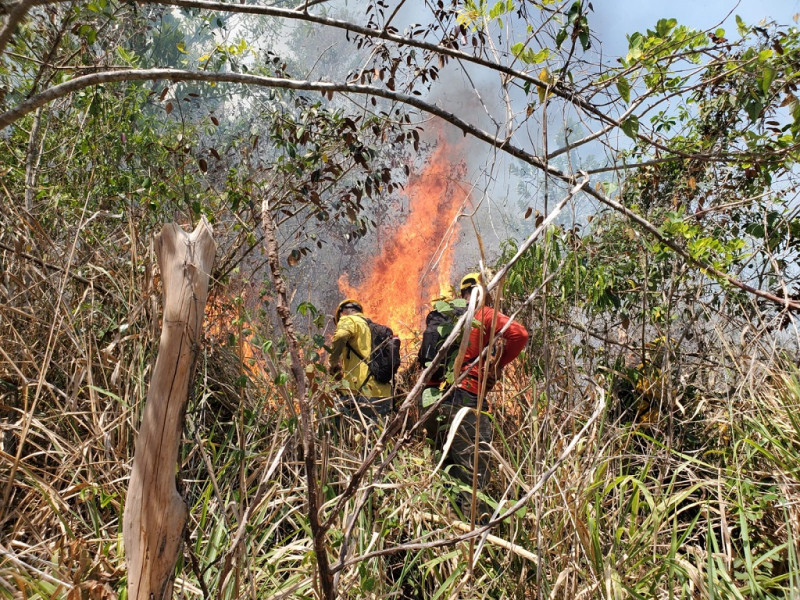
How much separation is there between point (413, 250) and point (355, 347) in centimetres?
1127

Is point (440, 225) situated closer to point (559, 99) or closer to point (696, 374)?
point (696, 374)

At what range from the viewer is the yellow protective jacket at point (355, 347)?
470 cm

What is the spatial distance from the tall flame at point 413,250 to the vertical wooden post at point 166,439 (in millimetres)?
8842

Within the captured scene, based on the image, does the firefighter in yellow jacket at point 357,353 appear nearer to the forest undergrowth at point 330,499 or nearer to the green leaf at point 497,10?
the forest undergrowth at point 330,499

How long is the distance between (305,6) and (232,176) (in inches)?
59.3

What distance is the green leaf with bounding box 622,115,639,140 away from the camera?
7.84 ft

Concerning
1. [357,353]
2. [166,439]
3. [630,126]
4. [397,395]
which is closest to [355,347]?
[357,353]

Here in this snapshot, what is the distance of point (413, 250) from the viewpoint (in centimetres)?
1605

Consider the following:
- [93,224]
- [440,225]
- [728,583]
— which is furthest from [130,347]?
[440,225]

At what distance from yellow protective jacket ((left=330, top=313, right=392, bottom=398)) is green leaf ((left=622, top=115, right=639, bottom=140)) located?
8.89 ft

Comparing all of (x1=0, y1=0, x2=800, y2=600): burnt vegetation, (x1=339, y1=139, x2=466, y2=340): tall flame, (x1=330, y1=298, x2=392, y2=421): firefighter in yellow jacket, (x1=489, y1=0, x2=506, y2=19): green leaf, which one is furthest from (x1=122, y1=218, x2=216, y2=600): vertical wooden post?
(x1=339, y1=139, x2=466, y2=340): tall flame

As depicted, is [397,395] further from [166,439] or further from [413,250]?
[413,250]

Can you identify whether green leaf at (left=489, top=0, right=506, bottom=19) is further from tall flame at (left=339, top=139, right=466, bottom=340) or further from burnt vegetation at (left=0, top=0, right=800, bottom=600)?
tall flame at (left=339, top=139, right=466, bottom=340)

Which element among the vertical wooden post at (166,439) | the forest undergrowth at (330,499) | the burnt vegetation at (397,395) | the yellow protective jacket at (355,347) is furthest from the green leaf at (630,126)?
the yellow protective jacket at (355,347)
